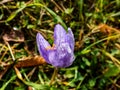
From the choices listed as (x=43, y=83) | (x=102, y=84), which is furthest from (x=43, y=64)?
(x=102, y=84)

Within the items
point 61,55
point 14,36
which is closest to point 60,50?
point 61,55

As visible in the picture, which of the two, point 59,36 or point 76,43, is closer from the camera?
point 59,36

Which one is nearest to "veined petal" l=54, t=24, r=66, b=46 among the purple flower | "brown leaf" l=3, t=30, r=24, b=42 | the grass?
the purple flower

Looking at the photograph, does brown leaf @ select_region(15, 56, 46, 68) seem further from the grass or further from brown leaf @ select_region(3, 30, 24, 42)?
brown leaf @ select_region(3, 30, 24, 42)

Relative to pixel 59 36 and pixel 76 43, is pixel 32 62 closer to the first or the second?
pixel 76 43

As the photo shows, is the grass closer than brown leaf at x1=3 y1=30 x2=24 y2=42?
Yes
